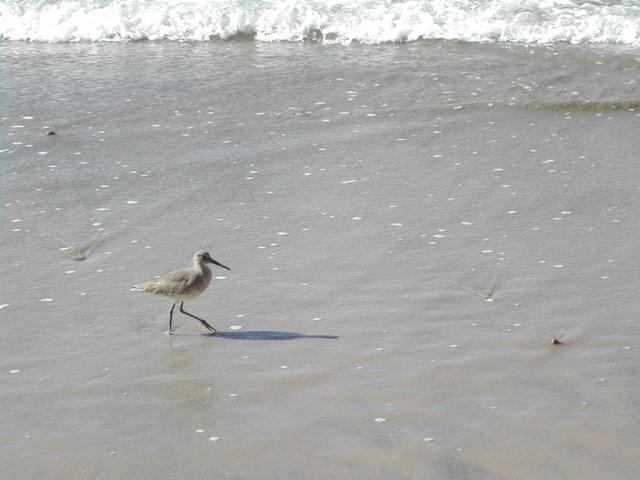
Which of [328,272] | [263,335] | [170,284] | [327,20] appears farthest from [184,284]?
[327,20]

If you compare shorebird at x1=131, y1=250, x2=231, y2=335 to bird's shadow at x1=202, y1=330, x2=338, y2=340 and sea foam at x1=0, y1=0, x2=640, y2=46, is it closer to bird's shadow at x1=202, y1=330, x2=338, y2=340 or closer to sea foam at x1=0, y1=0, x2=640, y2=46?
bird's shadow at x1=202, y1=330, x2=338, y2=340

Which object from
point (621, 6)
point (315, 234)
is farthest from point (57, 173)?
point (621, 6)

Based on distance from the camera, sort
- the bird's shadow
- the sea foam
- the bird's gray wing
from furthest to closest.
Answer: the sea foam → the bird's gray wing → the bird's shadow

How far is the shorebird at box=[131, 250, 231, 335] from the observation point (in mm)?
6746

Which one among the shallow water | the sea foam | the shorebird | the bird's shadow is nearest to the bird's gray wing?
the shorebird

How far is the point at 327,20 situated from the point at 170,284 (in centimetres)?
867

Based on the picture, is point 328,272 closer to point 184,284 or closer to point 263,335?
point 263,335

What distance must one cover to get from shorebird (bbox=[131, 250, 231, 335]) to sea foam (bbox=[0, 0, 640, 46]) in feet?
25.9

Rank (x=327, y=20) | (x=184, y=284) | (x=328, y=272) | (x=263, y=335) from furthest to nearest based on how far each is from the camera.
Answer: (x=327, y=20) < (x=328, y=272) < (x=184, y=284) < (x=263, y=335)

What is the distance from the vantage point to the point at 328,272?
7.35 m

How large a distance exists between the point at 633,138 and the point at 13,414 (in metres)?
6.40

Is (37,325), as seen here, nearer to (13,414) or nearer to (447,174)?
(13,414)

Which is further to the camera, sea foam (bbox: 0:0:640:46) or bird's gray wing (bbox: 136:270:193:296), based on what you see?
sea foam (bbox: 0:0:640:46)

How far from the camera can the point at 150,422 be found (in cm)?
563
